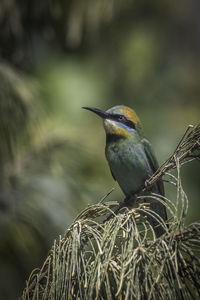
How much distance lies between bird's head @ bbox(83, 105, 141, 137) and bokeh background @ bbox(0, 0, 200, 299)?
1.91ft

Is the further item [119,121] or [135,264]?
[119,121]

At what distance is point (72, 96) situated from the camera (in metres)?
6.71

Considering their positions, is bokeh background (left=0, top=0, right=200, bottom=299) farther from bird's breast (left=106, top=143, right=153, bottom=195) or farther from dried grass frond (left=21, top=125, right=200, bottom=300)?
dried grass frond (left=21, top=125, right=200, bottom=300)

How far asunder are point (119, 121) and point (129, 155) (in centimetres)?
35

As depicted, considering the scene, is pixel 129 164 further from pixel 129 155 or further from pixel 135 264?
pixel 135 264

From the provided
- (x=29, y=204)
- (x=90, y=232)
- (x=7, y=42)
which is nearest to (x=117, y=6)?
(x=7, y=42)

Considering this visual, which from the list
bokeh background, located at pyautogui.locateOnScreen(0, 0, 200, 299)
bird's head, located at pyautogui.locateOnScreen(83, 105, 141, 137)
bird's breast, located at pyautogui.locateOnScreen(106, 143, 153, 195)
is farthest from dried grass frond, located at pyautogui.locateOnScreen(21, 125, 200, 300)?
bokeh background, located at pyautogui.locateOnScreen(0, 0, 200, 299)

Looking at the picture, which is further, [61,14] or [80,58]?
[80,58]

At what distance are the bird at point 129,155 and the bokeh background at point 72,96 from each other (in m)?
0.66

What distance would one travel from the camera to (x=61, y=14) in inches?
197

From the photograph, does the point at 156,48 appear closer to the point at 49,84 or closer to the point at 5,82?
the point at 49,84

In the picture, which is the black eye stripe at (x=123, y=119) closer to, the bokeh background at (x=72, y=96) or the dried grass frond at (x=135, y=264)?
the bokeh background at (x=72, y=96)

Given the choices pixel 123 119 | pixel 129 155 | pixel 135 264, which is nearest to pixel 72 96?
pixel 123 119

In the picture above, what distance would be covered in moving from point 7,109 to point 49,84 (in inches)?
126
